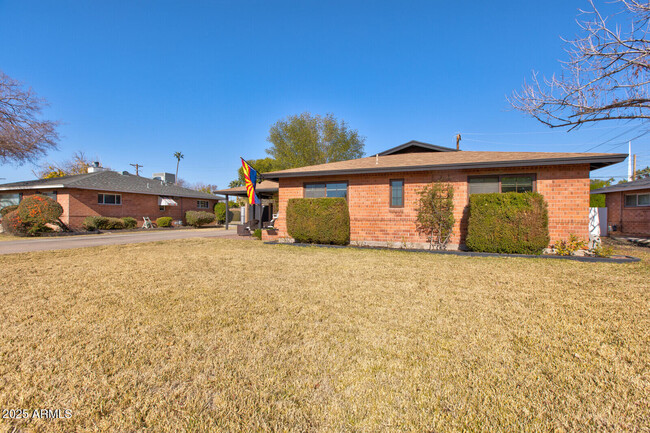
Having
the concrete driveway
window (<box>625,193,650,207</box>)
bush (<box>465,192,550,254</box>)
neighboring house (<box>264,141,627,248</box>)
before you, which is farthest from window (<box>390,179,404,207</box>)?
window (<box>625,193,650,207</box>)

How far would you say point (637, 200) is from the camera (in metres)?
15.1

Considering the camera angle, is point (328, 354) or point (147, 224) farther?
point (147, 224)

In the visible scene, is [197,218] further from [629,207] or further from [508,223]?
[629,207]

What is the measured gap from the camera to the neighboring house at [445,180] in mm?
8328

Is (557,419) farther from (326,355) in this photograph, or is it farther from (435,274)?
(435,274)

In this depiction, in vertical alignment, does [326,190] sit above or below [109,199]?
below

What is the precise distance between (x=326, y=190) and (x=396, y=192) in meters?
2.74

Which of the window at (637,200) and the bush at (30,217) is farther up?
the window at (637,200)

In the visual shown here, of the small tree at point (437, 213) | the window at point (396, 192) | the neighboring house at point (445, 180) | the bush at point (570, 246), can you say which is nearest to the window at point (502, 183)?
the neighboring house at point (445, 180)

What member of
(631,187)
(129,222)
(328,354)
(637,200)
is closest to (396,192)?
(328,354)

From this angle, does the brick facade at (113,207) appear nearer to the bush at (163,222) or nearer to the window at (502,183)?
the bush at (163,222)

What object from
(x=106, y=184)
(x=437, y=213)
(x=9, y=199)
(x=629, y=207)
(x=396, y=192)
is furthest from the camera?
(x=106, y=184)

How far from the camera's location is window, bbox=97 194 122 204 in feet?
66.9

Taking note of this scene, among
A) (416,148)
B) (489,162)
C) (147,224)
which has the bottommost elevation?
(147,224)
